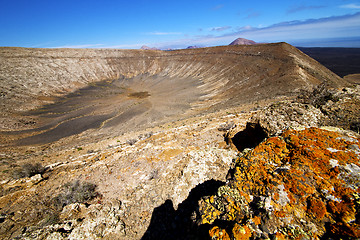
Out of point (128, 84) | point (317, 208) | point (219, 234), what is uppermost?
point (317, 208)

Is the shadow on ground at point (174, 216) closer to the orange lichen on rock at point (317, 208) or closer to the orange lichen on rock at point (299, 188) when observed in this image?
the orange lichen on rock at point (299, 188)

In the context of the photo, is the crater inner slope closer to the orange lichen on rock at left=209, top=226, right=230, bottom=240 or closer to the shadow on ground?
the shadow on ground

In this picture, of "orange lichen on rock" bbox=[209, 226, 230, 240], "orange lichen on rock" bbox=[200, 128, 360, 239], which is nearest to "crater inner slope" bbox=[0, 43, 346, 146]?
"orange lichen on rock" bbox=[200, 128, 360, 239]

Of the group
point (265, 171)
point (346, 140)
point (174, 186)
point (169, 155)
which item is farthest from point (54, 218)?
point (346, 140)

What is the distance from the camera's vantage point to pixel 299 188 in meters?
2.77

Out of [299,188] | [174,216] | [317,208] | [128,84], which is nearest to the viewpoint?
[317,208]

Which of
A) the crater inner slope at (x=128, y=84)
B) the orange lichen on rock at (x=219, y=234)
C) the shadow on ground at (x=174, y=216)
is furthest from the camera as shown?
the crater inner slope at (x=128, y=84)

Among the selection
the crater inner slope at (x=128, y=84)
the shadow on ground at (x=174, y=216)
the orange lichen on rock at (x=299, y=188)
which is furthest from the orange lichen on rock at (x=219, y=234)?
the crater inner slope at (x=128, y=84)

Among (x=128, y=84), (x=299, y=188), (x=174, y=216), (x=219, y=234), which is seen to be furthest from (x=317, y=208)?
(x=128, y=84)

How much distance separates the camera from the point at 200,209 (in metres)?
3.28

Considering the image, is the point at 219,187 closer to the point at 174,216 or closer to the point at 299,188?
the point at 299,188

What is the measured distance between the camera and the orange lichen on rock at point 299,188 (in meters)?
2.32

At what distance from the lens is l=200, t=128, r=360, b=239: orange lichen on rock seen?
2316mm

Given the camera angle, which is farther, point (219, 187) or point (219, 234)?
point (219, 187)
